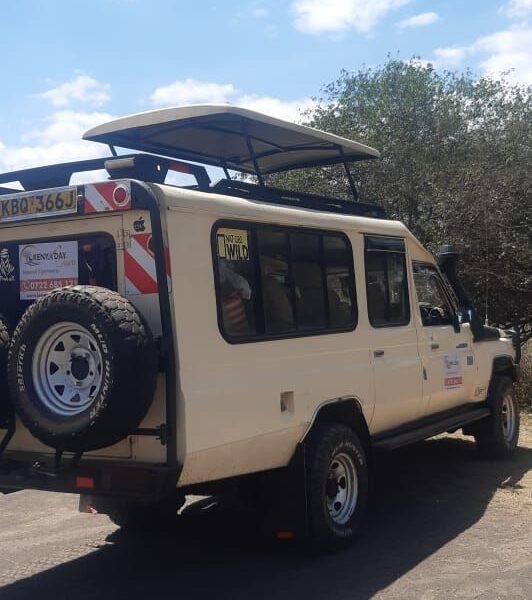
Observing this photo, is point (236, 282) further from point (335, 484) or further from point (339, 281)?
point (335, 484)

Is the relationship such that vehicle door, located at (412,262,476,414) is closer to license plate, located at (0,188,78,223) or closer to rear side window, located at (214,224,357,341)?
rear side window, located at (214,224,357,341)

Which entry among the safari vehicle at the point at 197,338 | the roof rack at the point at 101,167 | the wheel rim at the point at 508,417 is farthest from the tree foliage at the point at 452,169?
the roof rack at the point at 101,167

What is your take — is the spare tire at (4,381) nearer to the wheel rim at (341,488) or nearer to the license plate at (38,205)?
the license plate at (38,205)

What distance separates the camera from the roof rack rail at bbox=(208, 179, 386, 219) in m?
4.97

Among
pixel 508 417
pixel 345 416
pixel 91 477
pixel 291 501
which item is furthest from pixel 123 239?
pixel 508 417

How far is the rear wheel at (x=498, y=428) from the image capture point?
7809mm

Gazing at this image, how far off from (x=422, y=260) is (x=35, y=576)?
4.16m

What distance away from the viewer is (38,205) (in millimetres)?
4590

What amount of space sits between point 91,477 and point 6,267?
154 centimetres

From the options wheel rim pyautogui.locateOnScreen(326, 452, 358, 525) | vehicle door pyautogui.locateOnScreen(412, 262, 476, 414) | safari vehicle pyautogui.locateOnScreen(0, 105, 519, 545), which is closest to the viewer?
safari vehicle pyautogui.locateOnScreen(0, 105, 519, 545)

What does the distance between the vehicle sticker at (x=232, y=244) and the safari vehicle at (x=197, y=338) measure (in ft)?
0.04

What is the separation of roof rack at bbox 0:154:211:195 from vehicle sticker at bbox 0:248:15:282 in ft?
1.57

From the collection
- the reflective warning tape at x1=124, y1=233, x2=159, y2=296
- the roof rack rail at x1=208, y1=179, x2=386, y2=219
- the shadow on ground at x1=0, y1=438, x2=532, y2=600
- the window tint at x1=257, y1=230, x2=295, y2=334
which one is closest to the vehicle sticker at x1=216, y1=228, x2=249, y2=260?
the window tint at x1=257, y1=230, x2=295, y2=334

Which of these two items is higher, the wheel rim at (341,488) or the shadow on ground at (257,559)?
the wheel rim at (341,488)
